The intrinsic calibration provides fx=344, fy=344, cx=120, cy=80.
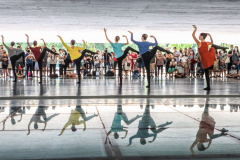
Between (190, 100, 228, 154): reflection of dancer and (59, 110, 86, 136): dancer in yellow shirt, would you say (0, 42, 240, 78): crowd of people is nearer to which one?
(59, 110, 86, 136): dancer in yellow shirt

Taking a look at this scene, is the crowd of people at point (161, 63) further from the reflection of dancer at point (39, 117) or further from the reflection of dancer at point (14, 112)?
the reflection of dancer at point (39, 117)

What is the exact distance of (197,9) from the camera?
18453mm

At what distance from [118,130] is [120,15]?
15.9m


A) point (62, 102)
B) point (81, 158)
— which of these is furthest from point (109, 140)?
point (62, 102)

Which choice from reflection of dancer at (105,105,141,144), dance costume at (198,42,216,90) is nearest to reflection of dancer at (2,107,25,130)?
reflection of dancer at (105,105,141,144)

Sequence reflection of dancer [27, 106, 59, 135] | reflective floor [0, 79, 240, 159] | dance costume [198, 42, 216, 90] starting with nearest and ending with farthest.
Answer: reflective floor [0, 79, 240, 159], reflection of dancer [27, 106, 59, 135], dance costume [198, 42, 216, 90]

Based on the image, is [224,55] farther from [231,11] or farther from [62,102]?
[62,102]

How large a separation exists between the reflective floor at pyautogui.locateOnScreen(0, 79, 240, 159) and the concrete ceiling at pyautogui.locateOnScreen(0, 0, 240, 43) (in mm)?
8866

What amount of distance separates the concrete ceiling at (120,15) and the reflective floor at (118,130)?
8.87m

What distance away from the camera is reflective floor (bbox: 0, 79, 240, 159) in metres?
4.18

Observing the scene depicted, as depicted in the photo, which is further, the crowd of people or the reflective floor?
the crowd of people

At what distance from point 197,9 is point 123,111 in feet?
40.4

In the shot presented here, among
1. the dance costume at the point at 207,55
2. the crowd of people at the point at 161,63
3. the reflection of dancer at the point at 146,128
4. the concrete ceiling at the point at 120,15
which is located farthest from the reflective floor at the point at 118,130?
the crowd of people at the point at 161,63

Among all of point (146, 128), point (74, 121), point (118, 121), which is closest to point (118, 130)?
point (146, 128)
